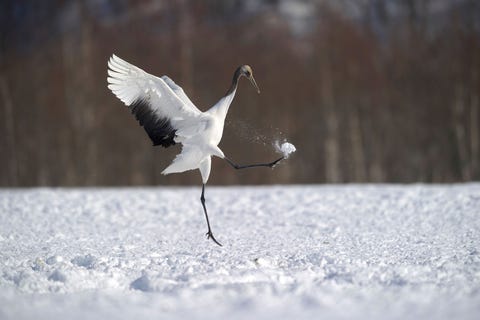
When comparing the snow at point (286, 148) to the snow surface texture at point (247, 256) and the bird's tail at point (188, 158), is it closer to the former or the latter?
the bird's tail at point (188, 158)

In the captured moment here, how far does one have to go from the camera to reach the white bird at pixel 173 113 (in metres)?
5.65

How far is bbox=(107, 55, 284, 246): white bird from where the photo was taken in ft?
18.5

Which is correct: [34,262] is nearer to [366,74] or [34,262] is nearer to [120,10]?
[120,10]

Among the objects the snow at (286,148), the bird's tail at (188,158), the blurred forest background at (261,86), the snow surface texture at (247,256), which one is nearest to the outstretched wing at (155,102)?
the bird's tail at (188,158)

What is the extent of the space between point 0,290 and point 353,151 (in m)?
12.5

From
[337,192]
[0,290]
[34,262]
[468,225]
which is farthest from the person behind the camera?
[337,192]

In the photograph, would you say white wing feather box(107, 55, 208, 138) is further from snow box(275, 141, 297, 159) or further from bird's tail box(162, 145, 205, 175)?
snow box(275, 141, 297, 159)

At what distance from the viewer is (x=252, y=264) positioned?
4832 millimetres

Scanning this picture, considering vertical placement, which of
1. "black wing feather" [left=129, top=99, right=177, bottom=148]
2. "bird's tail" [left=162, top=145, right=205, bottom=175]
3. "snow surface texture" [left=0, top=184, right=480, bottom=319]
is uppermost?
"black wing feather" [left=129, top=99, right=177, bottom=148]

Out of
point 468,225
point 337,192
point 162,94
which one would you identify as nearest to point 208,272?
point 162,94

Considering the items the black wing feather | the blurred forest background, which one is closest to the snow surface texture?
the black wing feather

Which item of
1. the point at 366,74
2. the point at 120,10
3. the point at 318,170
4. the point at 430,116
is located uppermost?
the point at 120,10

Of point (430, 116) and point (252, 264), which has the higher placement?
point (430, 116)

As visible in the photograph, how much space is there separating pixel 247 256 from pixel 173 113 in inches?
68.1
